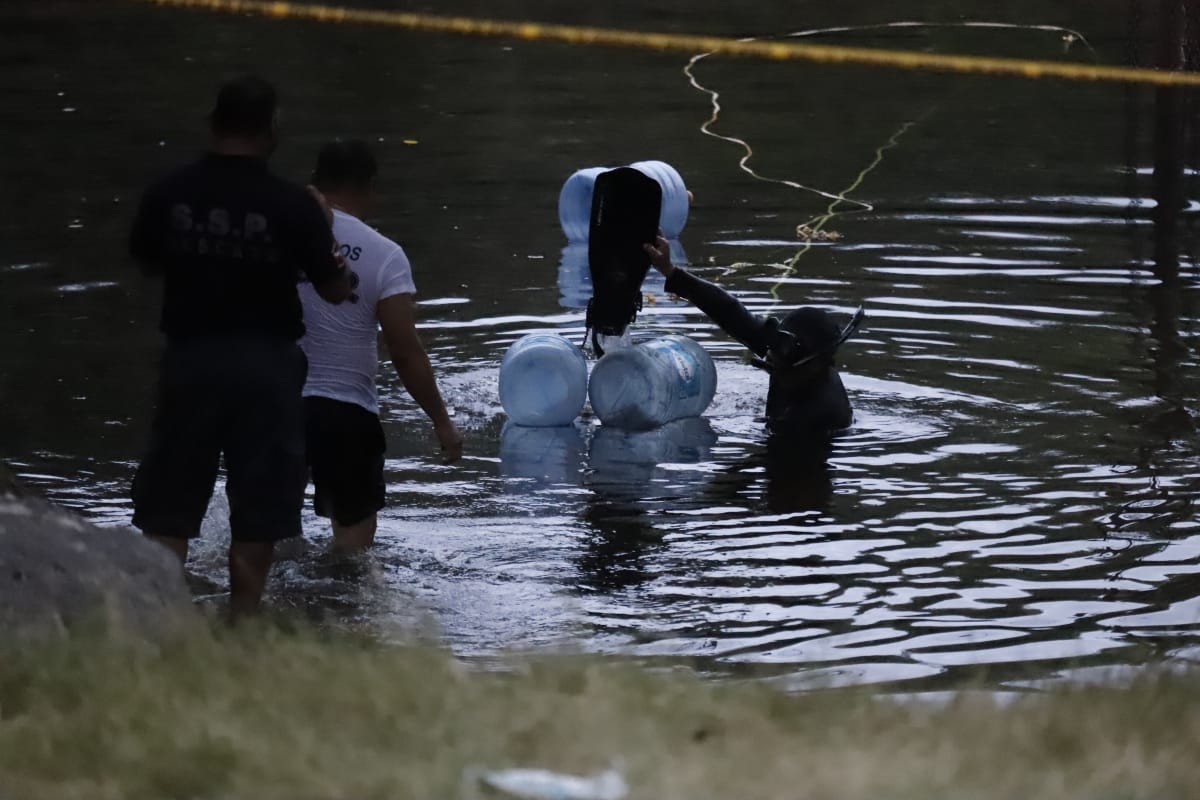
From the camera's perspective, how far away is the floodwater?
696 cm

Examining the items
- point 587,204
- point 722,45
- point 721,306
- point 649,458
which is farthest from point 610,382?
point 722,45

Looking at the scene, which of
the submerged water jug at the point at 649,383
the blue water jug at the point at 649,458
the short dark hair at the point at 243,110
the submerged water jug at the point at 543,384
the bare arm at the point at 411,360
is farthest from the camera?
the submerged water jug at the point at 543,384

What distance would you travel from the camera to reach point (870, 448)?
932 centimetres

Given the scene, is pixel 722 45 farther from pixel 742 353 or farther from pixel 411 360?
pixel 411 360

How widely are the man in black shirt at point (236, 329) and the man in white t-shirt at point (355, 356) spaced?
2.31ft

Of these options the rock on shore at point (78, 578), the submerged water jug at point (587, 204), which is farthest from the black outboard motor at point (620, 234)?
the rock on shore at point (78, 578)

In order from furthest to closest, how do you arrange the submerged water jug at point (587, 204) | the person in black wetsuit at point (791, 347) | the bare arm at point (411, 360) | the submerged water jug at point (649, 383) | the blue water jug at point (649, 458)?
the submerged water jug at point (587, 204) < the submerged water jug at point (649, 383) < the person in black wetsuit at point (791, 347) < the blue water jug at point (649, 458) < the bare arm at point (411, 360)

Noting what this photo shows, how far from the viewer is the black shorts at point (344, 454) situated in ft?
23.0

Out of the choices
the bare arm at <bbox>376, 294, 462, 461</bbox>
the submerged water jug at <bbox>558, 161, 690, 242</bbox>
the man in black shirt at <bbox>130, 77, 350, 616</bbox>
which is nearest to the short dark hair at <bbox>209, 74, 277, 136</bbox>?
the man in black shirt at <bbox>130, 77, 350, 616</bbox>

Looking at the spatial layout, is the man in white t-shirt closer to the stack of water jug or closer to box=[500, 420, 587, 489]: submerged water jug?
box=[500, 420, 587, 489]: submerged water jug

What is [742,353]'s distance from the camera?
11320 mm

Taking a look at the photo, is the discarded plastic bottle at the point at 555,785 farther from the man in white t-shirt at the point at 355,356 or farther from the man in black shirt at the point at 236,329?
the man in white t-shirt at the point at 355,356

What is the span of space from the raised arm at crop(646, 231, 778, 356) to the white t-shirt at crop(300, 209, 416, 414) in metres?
2.63

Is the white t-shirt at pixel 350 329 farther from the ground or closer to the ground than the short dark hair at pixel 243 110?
closer to the ground
